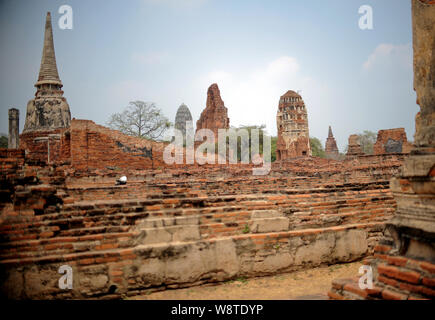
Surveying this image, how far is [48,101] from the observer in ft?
53.2

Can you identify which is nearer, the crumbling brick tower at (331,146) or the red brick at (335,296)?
the red brick at (335,296)

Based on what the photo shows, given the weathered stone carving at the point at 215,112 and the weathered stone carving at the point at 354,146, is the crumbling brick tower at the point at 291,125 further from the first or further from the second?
the weathered stone carving at the point at 354,146

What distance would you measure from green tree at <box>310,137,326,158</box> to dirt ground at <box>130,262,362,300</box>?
1771 inches

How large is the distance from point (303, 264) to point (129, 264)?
2.33m

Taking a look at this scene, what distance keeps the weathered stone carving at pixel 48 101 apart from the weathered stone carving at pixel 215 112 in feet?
52.4

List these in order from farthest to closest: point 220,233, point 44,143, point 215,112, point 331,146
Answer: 1. point 331,146
2. point 215,112
3. point 44,143
4. point 220,233

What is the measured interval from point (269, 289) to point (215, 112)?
27.8 m

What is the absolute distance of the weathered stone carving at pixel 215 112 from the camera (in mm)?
30969

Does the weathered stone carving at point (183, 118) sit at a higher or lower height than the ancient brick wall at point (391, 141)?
higher

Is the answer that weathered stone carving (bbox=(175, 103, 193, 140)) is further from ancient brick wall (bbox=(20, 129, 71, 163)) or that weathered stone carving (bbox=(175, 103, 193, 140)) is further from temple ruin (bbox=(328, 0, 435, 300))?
temple ruin (bbox=(328, 0, 435, 300))

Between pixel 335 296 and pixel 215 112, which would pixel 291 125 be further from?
pixel 335 296

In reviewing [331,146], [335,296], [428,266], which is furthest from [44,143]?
[331,146]

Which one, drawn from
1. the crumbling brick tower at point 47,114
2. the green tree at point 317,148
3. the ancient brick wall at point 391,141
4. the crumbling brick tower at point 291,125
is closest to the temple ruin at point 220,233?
the crumbling brick tower at point 47,114
